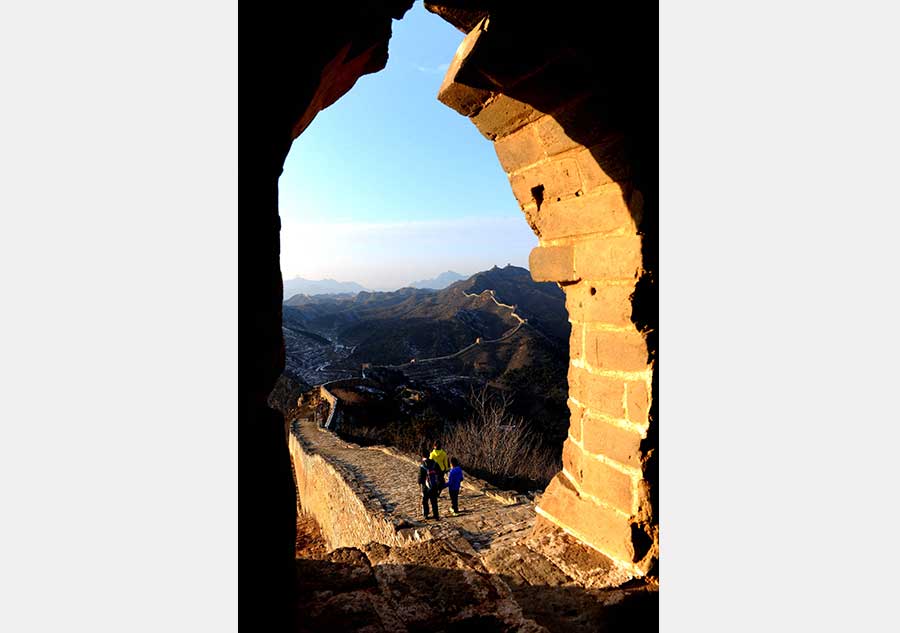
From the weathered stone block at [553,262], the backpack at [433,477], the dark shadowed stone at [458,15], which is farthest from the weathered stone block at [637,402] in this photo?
the backpack at [433,477]

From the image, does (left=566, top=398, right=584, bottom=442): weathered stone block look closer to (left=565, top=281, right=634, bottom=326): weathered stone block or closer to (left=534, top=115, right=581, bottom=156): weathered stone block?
(left=565, top=281, right=634, bottom=326): weathered stone block

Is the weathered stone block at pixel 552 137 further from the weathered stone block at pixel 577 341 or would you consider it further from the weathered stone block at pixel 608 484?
the weathered stone block at pixel 608 484

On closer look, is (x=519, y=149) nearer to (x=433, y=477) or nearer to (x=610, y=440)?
(x=610, y=440)

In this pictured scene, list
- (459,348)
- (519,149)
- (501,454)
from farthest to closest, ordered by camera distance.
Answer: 1. (459,348)
2. (501,454)
3. (519,149)

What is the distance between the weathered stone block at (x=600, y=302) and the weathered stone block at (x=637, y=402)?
12.1 inches

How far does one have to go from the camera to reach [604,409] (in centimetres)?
246

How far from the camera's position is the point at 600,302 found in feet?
8.07

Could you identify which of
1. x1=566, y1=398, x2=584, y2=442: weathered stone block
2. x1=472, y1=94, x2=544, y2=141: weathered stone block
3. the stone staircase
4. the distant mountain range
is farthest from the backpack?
the distant mountain range

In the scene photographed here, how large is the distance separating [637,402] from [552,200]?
1.15 metres

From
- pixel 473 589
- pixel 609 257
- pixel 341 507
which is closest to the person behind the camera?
pixel 473 589

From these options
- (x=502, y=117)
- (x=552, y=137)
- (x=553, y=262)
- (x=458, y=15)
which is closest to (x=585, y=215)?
(x=553, y=262)
